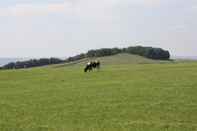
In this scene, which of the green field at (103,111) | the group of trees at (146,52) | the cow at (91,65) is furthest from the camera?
the group of trees at (146,52)

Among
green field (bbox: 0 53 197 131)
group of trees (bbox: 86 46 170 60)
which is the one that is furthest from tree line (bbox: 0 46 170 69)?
green field (bbox: 0 53 197 131)

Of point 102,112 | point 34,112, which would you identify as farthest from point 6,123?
point 102,112

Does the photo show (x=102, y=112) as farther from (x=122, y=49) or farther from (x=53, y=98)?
(x=122, y=49)

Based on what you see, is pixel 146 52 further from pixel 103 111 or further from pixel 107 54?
pixel 103 111

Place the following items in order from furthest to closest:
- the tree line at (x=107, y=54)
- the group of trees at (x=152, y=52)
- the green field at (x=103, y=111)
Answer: the group of trees at (x=152, y=52) → the tree line at (x=107, y=54) → the green field at (x=103, y=111)

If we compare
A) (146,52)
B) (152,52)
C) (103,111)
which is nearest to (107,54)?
(146,52)

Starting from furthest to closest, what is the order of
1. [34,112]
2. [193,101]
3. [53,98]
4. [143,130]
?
[53,98], [193,101], [34,112], [143,130]

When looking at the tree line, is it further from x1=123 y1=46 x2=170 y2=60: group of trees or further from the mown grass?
the mown grass

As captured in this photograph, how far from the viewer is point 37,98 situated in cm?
2311

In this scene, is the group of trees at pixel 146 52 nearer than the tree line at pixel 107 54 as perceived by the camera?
No

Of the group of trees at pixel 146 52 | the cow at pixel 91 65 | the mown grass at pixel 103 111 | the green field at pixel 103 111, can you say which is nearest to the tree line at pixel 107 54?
the group of trees at pixel 146 52

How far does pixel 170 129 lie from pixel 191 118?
6.95 ft

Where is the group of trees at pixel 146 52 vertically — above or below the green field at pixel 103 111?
above

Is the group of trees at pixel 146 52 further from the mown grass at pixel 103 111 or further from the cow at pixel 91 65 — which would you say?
the mown grass at pixel 103 111
